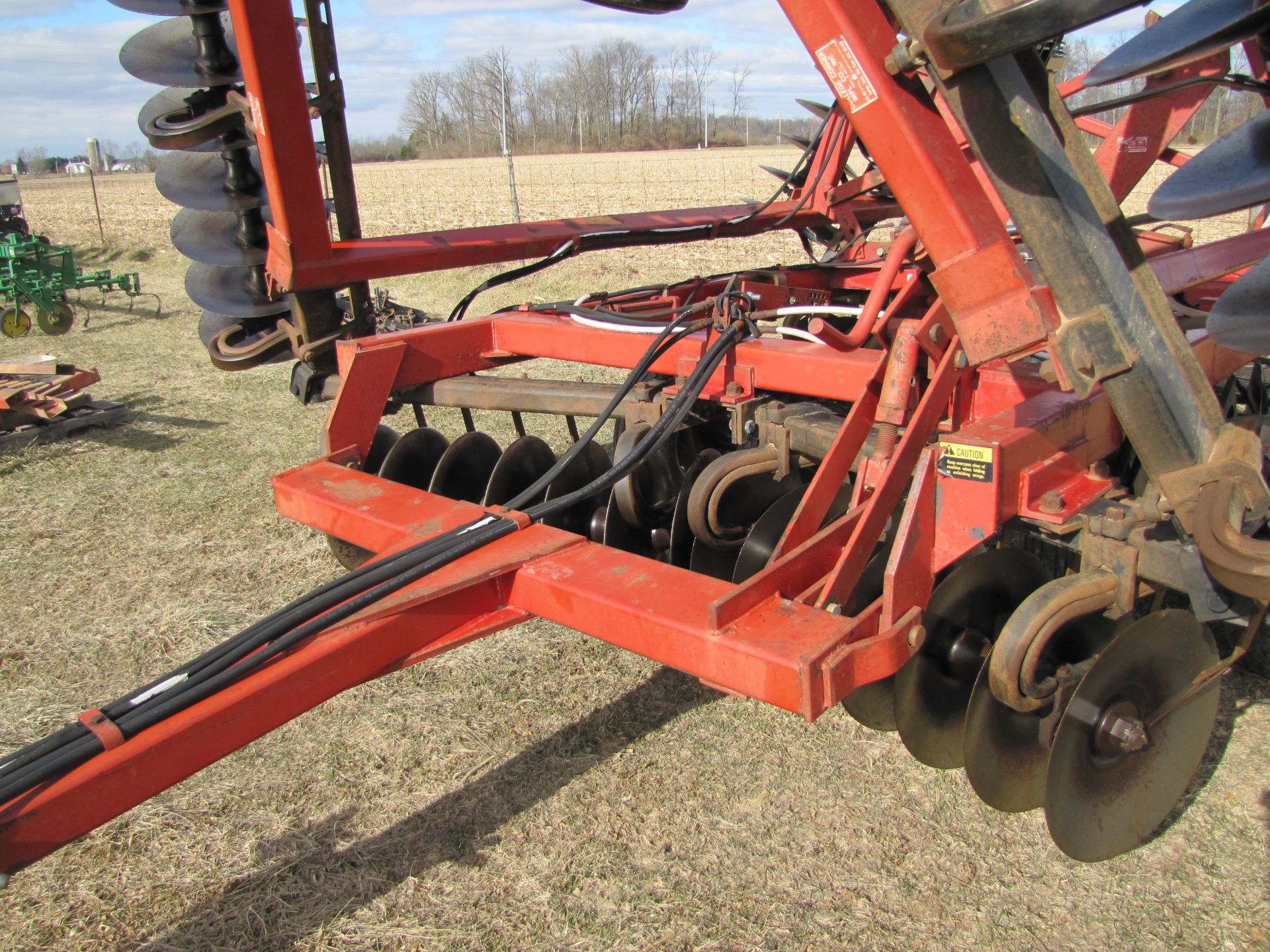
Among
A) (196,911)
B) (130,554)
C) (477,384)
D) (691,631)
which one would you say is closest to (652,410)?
(477,384)

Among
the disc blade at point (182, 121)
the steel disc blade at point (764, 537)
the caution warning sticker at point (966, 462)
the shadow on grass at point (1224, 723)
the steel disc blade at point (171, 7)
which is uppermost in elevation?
the steel disc blade at point (171, 7)

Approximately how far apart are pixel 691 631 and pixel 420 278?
10620 millimetres

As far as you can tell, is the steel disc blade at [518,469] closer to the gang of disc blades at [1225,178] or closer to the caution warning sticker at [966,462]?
the caution warning sticker at [966,462]

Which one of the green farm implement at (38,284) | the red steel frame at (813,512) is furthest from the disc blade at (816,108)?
the green farm implement at (38,284)

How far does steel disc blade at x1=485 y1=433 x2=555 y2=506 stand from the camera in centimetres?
285

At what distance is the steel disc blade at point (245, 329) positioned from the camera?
3.66 meters

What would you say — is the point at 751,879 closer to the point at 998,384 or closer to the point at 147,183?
the point at 998,384

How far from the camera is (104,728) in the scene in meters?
1.43

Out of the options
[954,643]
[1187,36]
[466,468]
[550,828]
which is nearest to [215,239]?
[466,468]

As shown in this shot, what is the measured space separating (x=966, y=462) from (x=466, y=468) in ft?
5.42

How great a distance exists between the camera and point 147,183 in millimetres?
33031

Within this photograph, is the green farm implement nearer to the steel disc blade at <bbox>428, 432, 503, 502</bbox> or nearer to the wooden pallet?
the wooden pallet

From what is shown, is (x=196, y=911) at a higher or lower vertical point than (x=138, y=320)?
lower

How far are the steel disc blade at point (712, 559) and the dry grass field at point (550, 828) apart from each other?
0.40 metres
